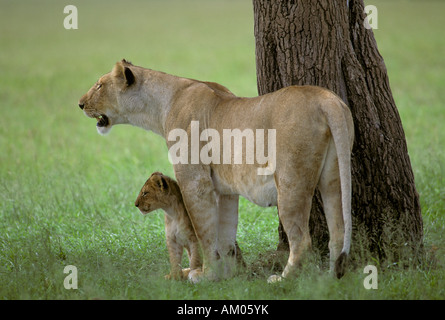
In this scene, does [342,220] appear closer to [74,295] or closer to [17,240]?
[74,295]

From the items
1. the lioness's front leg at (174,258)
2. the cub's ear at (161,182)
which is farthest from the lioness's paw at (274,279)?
the cub's ear at (161,182)

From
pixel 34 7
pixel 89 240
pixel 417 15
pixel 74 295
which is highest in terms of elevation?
pixel 34 7

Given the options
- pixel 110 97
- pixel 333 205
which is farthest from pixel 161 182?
pixel 333 205

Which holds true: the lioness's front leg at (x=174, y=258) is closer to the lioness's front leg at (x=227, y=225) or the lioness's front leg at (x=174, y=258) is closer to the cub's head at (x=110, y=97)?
the lioness's front leg at (x=227, y=225)

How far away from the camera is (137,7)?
1409 inches

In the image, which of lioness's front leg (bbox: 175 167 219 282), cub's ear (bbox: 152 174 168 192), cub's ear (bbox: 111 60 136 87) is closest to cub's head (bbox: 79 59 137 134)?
cub's ear (bbox: 111 60 136 87)

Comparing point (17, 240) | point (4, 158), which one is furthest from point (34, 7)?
point (17, 240)

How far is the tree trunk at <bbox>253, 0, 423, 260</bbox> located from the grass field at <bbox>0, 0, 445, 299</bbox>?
51cm

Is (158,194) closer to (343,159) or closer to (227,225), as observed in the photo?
(227,225)

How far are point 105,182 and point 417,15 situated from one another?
2028cm

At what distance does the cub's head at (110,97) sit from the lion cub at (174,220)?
2.15ft

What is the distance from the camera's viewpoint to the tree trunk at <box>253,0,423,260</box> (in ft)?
19.3

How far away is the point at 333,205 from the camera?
5250mm

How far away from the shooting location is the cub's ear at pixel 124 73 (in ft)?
19.4
